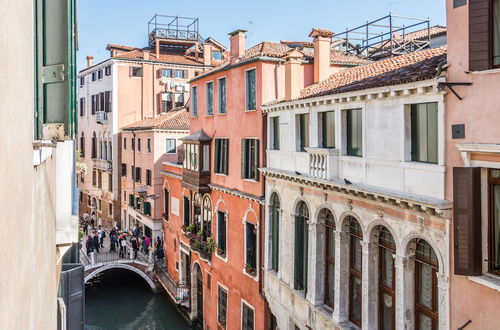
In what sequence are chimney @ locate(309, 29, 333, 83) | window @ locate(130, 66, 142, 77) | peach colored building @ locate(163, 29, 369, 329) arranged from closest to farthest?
chimney @ locate(309, 29, 333, 83)
peach colored building @ locate(163, 29, 369, 329)
window @ locate(130, 66, 142, 77)

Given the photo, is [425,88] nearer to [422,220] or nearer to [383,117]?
[383,117]

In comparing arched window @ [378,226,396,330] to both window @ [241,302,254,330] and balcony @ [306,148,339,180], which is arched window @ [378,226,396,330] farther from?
window @ [241,302,254,330]

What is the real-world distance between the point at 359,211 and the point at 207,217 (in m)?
10.7

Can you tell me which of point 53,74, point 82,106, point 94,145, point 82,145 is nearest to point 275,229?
point 53,74

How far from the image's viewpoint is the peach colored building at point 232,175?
53.2ft

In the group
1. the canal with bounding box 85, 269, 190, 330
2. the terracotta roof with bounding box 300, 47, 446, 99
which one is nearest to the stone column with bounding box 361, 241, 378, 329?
the terracotta roof with bounding box 300, 47, 446, 99

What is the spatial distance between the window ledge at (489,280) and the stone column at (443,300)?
632 millimetres

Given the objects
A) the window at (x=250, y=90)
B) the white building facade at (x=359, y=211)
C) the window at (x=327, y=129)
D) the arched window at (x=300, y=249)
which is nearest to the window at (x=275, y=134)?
the white building facade at (x=359, y=211)

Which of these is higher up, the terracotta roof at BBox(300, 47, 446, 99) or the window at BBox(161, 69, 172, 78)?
the window at BBox(161, 69, 172, 78)

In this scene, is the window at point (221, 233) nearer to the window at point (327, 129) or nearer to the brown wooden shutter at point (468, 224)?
the window at point (327, 129)

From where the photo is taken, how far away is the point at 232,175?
18.4 metres

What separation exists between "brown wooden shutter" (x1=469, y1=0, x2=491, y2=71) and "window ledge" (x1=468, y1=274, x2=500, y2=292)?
324 cm

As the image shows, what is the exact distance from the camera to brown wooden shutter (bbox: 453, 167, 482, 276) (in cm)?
760

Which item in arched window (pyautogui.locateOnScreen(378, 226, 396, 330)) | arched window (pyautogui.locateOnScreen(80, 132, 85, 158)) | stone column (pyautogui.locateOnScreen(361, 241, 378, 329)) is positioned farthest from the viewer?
arched window (pyautogui.locateOnScreen(80, 132, 85, 158))
